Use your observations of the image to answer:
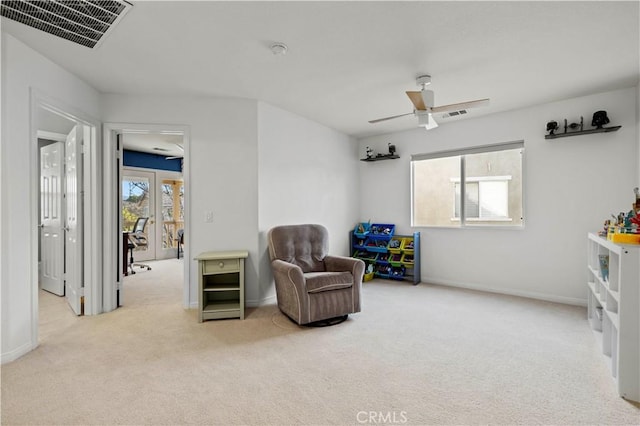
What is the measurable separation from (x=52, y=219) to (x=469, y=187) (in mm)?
5911

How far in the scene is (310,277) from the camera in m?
3.05

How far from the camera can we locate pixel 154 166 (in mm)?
7152

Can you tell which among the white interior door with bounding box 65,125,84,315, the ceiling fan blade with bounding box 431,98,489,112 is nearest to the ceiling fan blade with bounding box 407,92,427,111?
the ceiling fan blade with bounding box 431,98,489,112

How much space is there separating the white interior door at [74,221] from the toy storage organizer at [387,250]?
12.2 feet

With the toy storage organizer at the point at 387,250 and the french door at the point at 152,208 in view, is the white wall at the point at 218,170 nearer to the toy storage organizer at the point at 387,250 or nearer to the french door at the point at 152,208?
the toy storage organizer at the point at 387,250

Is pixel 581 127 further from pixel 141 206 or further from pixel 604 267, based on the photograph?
pixel 141 206

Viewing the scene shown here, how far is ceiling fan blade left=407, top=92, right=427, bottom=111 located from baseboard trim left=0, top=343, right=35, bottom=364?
382cm

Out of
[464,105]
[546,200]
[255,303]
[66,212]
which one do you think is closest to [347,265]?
[255,303]

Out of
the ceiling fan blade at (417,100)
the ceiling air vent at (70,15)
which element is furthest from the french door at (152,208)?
the ceiling fan blade at (417,100)

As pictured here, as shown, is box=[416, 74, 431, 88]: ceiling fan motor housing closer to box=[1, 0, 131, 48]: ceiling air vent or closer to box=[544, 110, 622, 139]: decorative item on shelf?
box=[544, 110, 622, 139]: decorative item on shelf

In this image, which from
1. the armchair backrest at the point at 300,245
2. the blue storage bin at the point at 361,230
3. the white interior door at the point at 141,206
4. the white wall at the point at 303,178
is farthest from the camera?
the white interior door at the point at 141,206

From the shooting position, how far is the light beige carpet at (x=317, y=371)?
5.71 feet

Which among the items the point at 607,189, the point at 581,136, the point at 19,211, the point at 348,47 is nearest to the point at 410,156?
the point at 581,136

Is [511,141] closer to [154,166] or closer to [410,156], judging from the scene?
[410,156]
